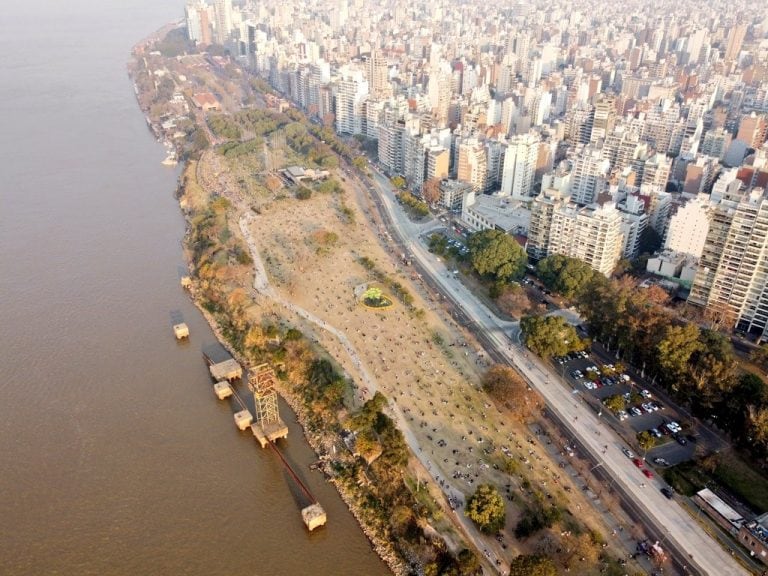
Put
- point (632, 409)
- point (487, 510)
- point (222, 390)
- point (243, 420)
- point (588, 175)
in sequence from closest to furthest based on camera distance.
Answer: point (487, 510) < point (243, 420) < point (632, 409) < point (222, 390) < point (588, 175)

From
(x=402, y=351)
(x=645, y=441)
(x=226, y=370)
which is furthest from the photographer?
(x=402, y=351)

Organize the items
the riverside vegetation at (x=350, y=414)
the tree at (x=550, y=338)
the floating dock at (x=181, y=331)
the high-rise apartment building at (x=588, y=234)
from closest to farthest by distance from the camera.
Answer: the riverside vegetation at (x=350, y=414) < the tree at (x=550, y=338) < the floating dock at (x=181, y=331) < the high-rise apartment building at (x=588, y=234)

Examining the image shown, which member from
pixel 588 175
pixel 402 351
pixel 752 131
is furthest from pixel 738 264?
pixel 752 131

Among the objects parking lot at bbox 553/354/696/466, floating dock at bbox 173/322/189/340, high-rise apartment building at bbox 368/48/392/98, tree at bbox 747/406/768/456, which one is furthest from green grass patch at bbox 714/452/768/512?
high-rise apartment building at bbox 368/48/392/98

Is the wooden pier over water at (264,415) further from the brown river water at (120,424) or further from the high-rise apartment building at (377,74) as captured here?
the high-rise apartment building at (377,74)

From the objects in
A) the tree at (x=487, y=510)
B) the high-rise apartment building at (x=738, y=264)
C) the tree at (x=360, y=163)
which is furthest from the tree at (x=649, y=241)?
the tree at (x=360, y=163)

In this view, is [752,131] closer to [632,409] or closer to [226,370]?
[632,409]
